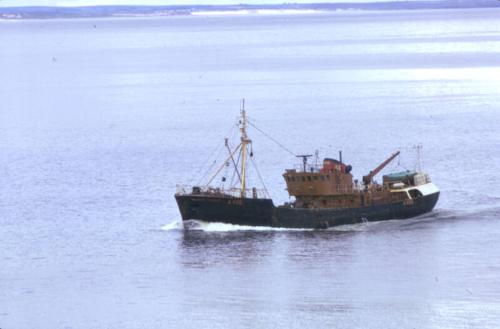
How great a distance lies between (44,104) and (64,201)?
84.9m

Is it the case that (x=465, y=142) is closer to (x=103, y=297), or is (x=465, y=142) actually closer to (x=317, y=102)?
(x=317, y=102)

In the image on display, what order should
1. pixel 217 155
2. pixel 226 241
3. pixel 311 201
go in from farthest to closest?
pixel 217 155
pixel 311 201
pixel 226 241

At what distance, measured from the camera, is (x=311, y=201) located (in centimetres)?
8638

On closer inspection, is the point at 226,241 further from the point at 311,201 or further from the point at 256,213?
the point at 311,201

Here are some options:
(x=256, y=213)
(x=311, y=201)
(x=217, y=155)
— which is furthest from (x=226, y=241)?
(x=217, y=155)

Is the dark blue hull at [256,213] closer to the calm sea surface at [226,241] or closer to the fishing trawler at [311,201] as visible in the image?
the fishing trawler at [311,201]

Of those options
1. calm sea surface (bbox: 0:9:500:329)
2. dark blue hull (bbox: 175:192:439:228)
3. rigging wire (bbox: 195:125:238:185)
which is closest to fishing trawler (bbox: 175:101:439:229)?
dark blue hull (bbox: 175:192:439:228)

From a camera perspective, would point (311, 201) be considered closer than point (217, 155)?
Yes

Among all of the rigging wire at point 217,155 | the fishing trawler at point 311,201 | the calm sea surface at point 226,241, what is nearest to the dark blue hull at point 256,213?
the fishing trawler at point 311,201

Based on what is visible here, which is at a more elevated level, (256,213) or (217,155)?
(217,155)

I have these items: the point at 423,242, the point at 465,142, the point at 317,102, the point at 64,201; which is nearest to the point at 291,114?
the point at 317,102

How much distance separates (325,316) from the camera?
62.2 meters

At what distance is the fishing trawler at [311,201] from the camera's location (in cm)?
8431

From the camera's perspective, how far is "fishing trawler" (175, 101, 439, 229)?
3319 inches
